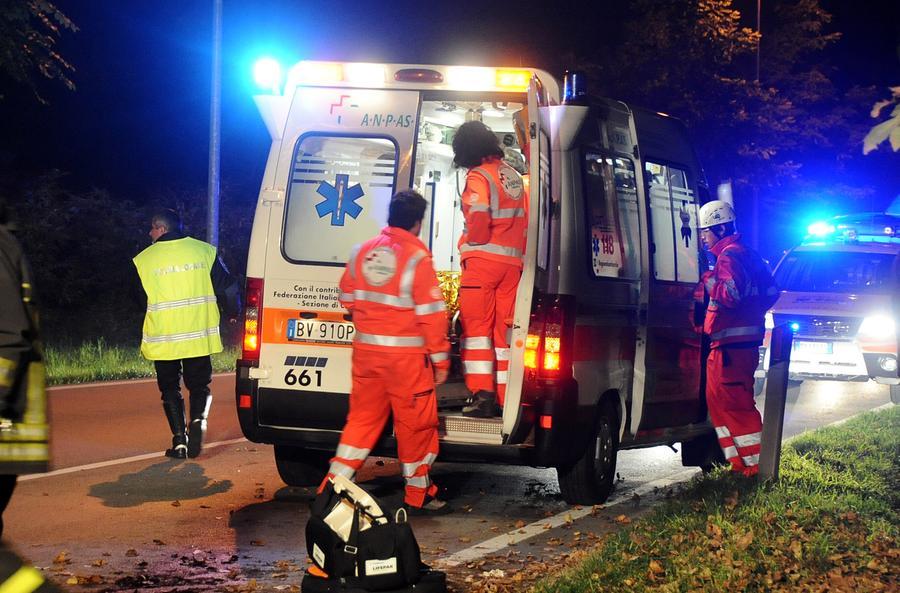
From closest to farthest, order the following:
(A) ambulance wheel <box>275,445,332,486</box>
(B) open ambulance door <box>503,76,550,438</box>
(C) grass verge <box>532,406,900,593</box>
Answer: (C) grass verge <box>532,406,900,593</box> < (B) open ambulance door <box>503,76,550,438</box> < (A) ambulance wheel <box>275,445,332,486</box>

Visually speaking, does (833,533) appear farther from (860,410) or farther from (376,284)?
(860,410)

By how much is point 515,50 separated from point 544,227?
2594cm

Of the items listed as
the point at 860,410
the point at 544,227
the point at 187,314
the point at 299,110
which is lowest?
the point at 860,410

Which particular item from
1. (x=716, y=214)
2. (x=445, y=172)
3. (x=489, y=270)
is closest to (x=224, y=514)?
(x=489, y=270)

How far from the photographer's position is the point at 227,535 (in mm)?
7297

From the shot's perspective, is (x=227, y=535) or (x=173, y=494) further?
(x=173, y=494)

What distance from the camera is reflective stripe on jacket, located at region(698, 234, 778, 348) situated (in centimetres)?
901

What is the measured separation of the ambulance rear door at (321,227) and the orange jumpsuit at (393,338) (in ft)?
2.31

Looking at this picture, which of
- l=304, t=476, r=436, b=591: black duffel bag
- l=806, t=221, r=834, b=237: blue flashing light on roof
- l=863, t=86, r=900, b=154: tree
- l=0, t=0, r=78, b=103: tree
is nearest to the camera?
l=863, t=86, r=900, b=154: tree

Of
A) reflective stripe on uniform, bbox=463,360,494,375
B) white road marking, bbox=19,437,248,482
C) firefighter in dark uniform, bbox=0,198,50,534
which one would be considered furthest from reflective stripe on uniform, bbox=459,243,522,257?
firefighter in dark uniform, bbox=0,198,50,534

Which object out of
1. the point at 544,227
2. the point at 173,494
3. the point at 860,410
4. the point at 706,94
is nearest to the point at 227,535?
the point at 173,494

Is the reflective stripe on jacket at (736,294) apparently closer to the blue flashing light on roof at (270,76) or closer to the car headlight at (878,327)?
the blue flashing light on roof at (270,76)

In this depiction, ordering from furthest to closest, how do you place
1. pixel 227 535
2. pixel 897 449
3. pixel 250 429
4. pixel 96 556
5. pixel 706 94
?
pixel 706 94, pixel 897 449, pixel 250 429, pixel 227 535, pixel 96 556

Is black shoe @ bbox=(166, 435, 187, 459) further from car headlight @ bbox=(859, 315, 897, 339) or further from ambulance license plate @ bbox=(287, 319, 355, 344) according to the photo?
car headlight @ bbox=(859, 315, 897, 339)
